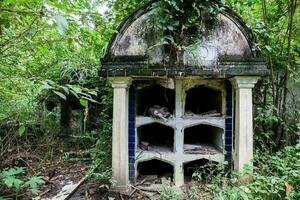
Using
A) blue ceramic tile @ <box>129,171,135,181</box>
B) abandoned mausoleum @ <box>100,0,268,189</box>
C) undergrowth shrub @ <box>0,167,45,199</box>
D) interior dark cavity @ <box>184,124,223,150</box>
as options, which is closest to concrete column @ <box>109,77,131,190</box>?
abandoned mausoleum @ <box>100,0,268,189</box>

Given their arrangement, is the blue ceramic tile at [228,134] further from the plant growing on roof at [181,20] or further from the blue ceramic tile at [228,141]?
the plant growing on roof at [181,20]

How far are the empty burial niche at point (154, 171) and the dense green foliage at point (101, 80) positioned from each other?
0.40m

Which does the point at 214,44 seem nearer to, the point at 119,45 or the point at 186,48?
the point at 186,48

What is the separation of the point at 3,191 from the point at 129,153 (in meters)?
1.49

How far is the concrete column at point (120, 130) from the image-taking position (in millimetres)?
3135

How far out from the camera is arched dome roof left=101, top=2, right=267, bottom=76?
2982 millimetres

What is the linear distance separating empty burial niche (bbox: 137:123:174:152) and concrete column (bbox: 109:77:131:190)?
0.37 m

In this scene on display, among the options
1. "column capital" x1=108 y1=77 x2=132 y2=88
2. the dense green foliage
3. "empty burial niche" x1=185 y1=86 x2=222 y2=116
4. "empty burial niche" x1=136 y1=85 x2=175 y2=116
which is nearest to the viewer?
the dense green foliage

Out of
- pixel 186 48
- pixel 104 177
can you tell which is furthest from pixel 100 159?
pixel 186 48

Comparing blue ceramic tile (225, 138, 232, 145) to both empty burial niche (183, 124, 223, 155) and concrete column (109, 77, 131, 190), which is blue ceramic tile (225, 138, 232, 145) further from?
concrete column (109, 77, 131, 190)

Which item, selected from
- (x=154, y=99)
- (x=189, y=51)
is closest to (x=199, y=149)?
(x=154, y=99)

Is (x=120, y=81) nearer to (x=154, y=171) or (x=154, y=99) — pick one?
(x=154, y=99)

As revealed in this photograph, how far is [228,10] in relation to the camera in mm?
3043

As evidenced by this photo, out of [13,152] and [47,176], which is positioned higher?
[13,152]
